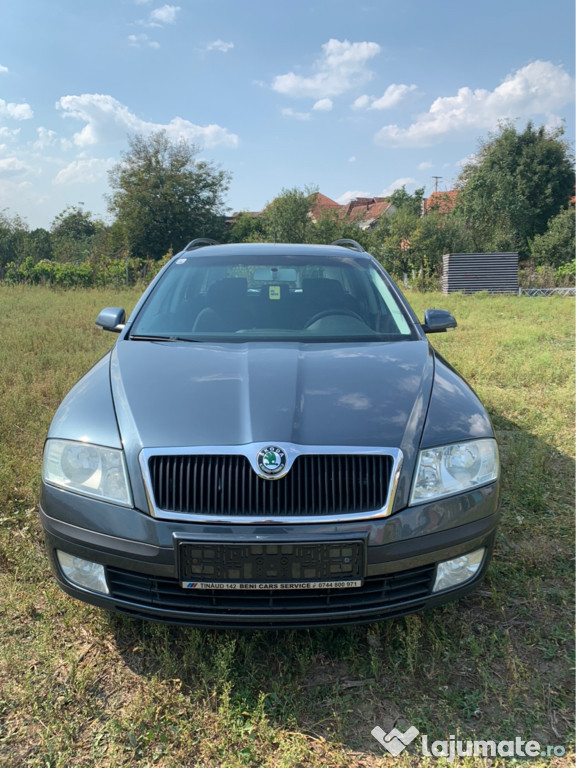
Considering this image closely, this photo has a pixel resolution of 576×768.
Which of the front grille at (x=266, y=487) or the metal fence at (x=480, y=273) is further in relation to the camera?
the metal fence at (x=480, y=273)

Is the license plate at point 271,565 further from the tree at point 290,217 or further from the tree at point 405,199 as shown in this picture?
the tree at point 405,199

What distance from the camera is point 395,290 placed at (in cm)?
328

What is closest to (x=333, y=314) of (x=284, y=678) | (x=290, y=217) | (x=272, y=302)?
(x=272, y=302)

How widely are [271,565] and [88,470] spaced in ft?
2.37

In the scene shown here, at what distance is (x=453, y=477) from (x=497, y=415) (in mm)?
3187

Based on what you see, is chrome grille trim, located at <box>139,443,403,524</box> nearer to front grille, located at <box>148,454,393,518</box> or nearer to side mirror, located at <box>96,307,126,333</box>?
front grille, located at <box>148,454,393,518</box>

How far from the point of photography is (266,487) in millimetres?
1722

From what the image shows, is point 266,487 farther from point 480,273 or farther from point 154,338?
point 480,273

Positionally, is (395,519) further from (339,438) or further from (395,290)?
(395,290)

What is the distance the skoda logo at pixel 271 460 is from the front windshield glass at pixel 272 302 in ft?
3.48

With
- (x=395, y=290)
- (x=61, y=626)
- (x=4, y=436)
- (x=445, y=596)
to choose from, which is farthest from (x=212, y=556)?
(x=4, y=436)

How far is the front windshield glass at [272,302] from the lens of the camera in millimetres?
2855

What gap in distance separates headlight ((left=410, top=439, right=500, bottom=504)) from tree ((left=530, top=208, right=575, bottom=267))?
3273cm

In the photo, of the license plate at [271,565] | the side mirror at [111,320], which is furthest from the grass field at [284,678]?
the side mirror at [111,320]
